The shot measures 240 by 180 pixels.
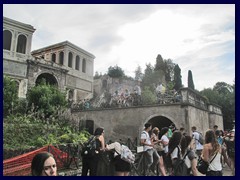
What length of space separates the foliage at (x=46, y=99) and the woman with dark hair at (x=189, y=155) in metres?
10.7

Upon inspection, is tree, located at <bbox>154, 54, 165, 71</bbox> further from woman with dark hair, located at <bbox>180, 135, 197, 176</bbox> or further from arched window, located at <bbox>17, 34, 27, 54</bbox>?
woman with dark hair, located at <bbox>180, 135, 197, 176</bbox>

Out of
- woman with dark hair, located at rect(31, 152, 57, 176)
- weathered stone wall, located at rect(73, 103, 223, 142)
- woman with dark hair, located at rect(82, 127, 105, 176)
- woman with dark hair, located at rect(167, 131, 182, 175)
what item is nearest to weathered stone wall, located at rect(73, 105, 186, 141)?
weathered stone wall, located at rect(73, 103, 223, 142)

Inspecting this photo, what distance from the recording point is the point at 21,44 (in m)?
17.5

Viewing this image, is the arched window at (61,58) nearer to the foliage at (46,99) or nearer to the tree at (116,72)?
the foliage at (46,99)

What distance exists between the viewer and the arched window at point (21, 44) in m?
17.1

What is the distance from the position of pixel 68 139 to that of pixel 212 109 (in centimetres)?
983

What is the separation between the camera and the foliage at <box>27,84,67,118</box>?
550 inches

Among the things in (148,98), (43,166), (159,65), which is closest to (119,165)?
(43,166)

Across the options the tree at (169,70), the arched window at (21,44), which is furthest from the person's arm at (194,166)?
the tree at (169,70)

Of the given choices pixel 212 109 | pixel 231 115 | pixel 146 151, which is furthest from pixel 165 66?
pixel 146 151

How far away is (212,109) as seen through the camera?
46.4 feet

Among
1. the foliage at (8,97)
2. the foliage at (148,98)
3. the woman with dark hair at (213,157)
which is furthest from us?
the foliage at (148,98)

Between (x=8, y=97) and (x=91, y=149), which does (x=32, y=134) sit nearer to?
(x=8, y=97)
